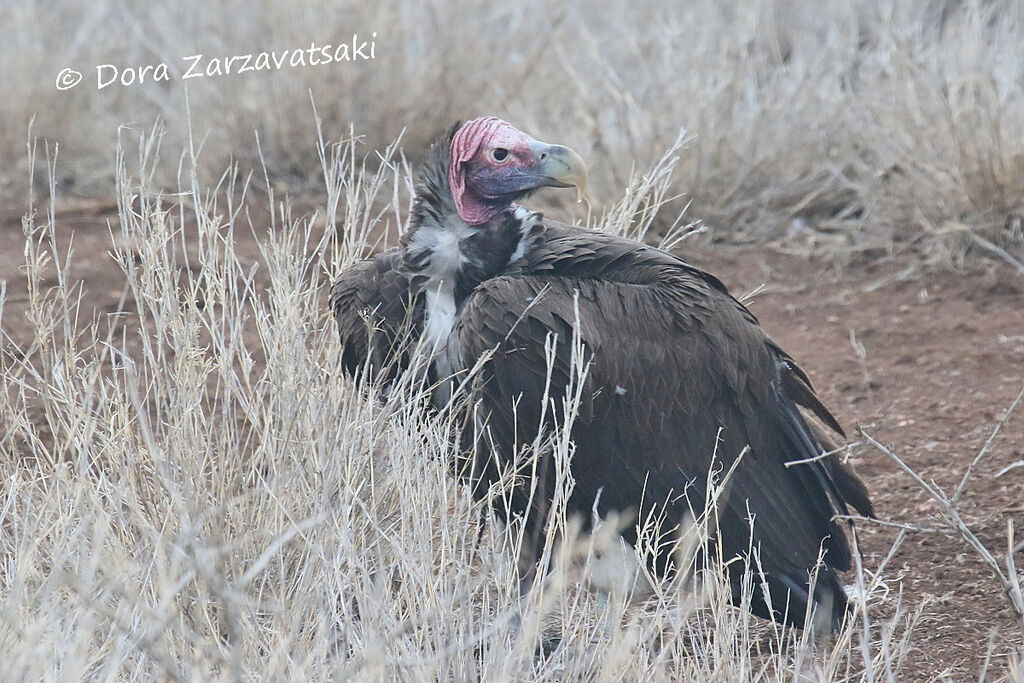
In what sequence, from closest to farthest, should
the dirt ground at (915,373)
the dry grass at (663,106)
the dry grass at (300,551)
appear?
the dry grass at (300,551)
the dirt ground at (915,373)
the dry grass at (663,106)

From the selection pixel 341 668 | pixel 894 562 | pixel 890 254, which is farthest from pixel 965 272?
pixel 341 668

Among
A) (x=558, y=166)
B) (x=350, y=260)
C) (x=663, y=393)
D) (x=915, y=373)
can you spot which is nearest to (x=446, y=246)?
(x=558, y=166)

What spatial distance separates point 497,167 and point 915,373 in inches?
93.3

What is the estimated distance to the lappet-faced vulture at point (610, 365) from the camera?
3.41 metres

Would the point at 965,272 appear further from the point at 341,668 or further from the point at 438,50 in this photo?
the point at 341,668

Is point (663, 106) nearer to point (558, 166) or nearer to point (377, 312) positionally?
point (558, 166)

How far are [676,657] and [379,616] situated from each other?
600 millimetres

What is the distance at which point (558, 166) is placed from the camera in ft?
11.9

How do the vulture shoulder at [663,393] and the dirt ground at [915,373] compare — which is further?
the dirt ground at [915,373]

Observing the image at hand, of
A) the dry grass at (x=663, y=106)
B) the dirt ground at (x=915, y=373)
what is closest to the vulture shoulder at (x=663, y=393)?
the dirt ground at (x=915, y=373)

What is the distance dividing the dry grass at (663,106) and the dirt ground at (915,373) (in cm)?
25

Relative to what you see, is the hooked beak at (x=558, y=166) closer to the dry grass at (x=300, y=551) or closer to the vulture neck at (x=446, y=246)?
the vulture neck at (x=446, y=246)

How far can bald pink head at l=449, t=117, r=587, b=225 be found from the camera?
3646 millimetres

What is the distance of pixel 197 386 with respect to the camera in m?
3.22
